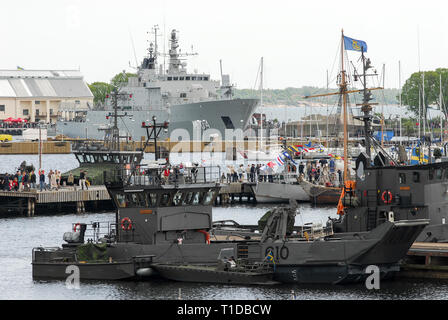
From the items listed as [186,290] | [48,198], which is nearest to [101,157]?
[48,198]

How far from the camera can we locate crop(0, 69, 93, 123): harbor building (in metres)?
172

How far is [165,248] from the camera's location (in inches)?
1404

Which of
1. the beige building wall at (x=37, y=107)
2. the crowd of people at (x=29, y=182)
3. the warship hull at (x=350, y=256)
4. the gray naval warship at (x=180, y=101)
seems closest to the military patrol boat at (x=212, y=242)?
the warship hull at (x=350, y=256)

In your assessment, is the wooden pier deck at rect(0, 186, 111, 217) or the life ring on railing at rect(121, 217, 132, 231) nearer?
the life ring on railing at rect(121, 217, 132, 231)

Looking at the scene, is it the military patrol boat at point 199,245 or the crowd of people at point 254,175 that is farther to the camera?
the crowd of people at point 254,175

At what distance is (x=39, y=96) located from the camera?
174m

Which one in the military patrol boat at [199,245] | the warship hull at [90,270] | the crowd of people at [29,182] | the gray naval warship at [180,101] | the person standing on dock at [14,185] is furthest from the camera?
the gray naval warship at [180,101]

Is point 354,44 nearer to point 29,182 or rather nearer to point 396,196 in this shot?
point 396,196

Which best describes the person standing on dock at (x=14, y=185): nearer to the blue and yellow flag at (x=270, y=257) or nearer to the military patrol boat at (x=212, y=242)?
the military patrol boat at (x=212, y=242)

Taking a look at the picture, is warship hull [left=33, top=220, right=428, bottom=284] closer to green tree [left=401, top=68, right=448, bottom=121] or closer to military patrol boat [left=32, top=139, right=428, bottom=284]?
military patrol boat [left=32, top=139, right=428, bottom=284]

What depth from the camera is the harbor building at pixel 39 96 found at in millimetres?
172250

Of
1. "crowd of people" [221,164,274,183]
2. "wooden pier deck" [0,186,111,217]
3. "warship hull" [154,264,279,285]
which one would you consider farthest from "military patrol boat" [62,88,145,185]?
"warship hull" [154,264,279,285]
